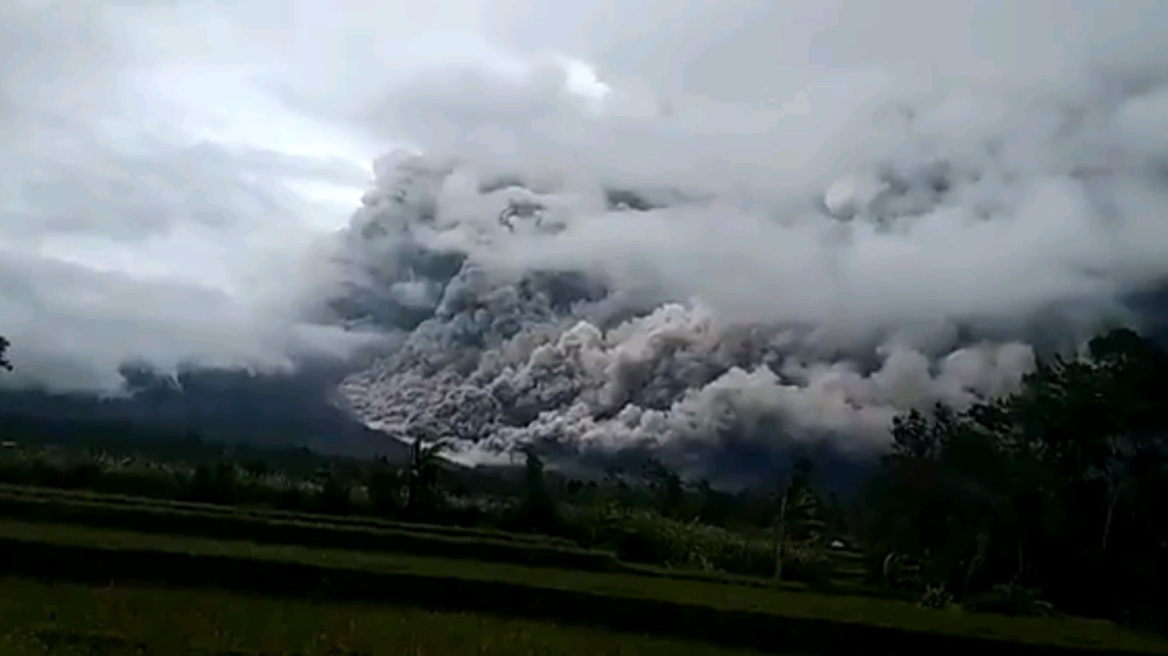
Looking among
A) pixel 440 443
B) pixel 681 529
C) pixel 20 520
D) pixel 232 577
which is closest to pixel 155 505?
pixel 20 520

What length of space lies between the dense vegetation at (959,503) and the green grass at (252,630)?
11.6 m

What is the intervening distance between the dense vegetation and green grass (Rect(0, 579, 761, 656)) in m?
11.6

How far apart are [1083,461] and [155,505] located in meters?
27.3

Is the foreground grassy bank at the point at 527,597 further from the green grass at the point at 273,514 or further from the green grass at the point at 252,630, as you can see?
the green grass at the point at 273,514

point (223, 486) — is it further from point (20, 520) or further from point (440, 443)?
point (20, 520)

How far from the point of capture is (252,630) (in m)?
A: 17.1

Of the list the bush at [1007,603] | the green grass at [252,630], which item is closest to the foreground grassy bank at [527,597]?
the green grass at [252,630]

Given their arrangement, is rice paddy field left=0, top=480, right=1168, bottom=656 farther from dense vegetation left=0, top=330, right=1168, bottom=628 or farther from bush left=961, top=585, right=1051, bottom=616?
dense vegetation left=0, top=330, right=1168, bottom=628

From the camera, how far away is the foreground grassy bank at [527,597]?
835 inches

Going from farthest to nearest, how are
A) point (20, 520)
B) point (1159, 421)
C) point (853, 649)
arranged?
point (1159, 421), point (20, 520), point (853, 649)

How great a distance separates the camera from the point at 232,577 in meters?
21.9

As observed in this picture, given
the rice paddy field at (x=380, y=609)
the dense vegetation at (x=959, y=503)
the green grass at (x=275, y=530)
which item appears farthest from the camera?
the dense vegetation at (x=959, y=503)

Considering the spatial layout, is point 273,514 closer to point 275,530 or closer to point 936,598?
point 275,530

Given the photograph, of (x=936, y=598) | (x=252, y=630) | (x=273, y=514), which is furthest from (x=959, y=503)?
(x=252, y=630)
